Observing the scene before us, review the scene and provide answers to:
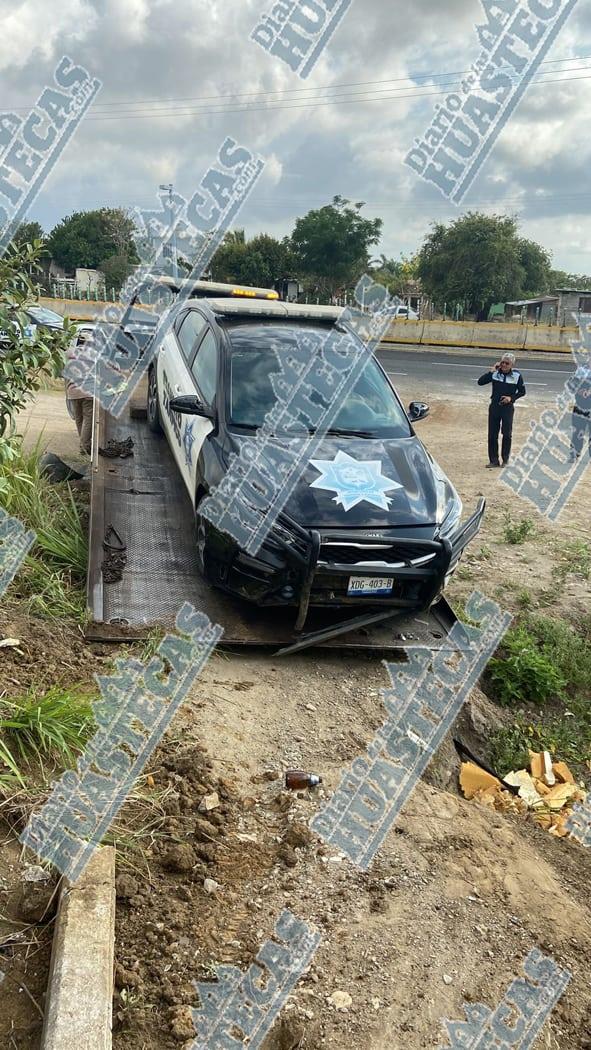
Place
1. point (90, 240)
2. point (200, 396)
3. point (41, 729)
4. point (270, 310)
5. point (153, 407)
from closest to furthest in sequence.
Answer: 1. point (41, 729)
2. point (200, 396)
3. point (270, 310)
4. point (153, 407)
5. point (90, 240)

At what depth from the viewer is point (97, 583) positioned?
17.6 ft

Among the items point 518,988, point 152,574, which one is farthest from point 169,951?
point 152,574

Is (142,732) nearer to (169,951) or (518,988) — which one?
(169,951)

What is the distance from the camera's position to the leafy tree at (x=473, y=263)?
44.4m

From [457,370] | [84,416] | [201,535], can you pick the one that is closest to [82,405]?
[84,416]

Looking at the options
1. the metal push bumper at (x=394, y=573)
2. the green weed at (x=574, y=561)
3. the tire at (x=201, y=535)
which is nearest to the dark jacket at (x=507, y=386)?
the green weed at (x=574, y=561)

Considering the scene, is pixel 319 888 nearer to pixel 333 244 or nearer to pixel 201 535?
pixel 201 535

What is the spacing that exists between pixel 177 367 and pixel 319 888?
4981 millimetres

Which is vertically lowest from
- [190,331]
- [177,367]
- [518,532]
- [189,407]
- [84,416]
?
[518,532]

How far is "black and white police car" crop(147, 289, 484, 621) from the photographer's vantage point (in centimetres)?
482

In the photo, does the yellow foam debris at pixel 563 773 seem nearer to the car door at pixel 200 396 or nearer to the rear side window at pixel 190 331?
the car door at pixel 200 396

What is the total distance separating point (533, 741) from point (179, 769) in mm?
2678

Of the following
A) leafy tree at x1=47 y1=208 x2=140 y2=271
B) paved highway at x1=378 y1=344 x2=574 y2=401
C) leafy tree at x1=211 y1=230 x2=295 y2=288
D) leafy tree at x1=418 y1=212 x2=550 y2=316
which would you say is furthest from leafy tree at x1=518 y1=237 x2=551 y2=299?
leafy tree at x1=47 y1=208 x2=140 y2=271

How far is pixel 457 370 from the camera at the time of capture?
75.3 ft
